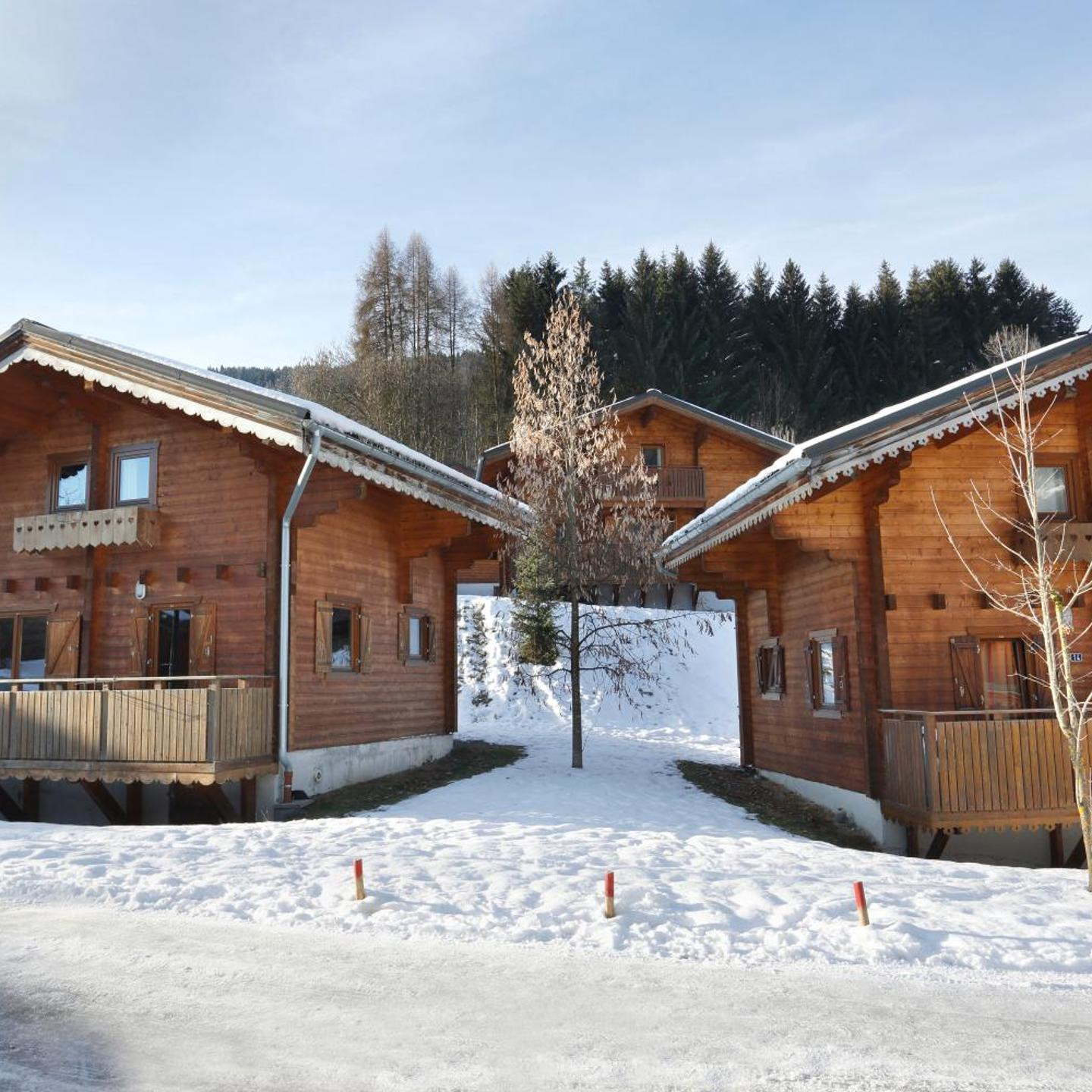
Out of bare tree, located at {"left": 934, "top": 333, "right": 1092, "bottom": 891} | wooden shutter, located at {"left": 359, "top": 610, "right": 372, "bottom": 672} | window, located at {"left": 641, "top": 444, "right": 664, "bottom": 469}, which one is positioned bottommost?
wooden shutter, located at {"left": 359, "top": 610, "right": 372, "bottom": 672}

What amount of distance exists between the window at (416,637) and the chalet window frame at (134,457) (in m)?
4.75

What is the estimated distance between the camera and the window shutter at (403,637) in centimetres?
1906

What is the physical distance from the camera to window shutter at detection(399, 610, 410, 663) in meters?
19.1

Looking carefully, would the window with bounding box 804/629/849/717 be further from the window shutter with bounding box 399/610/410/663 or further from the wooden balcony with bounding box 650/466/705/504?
the wooden balcony with bounding box 650/466/705/504

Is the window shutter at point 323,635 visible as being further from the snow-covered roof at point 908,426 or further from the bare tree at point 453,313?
the bare tree at point 453,313

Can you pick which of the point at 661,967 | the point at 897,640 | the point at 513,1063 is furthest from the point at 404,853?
the point at 897,640

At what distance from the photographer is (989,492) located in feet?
48.8

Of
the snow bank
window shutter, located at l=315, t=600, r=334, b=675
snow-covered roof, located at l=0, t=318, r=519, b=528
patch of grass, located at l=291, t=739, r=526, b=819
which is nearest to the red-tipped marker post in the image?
the snow bank

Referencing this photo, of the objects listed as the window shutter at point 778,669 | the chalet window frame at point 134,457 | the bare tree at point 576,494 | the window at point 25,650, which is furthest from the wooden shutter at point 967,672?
the window at point 25,650

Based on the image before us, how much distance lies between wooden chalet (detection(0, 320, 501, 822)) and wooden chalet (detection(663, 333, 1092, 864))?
19.4ft

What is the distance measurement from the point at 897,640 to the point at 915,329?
48703 mm

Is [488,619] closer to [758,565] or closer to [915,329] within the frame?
[758,565]

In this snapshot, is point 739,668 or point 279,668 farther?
point 739,668

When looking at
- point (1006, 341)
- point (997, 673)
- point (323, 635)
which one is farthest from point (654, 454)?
point (1006, 341)
